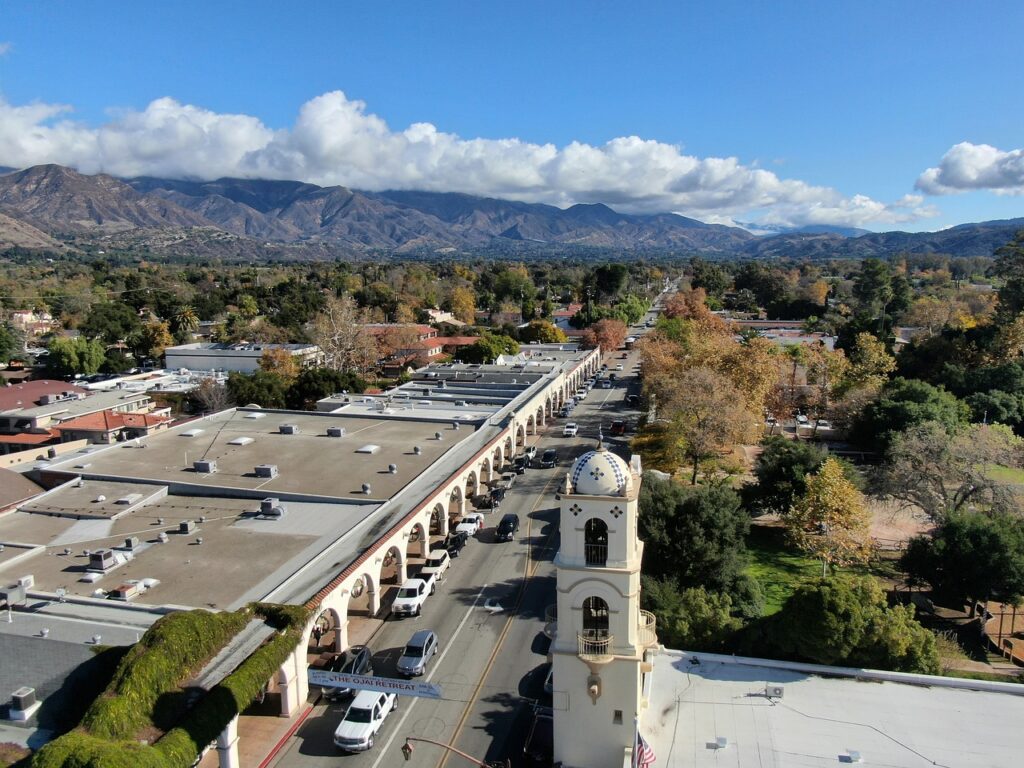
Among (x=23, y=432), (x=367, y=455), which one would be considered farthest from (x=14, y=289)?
(x=367, y=455)

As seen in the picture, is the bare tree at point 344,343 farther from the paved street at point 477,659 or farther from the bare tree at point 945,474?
the bare tree at point 945,474

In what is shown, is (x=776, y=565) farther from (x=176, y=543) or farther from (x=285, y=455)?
(x=176, y=543)

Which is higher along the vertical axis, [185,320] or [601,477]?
[601,477]

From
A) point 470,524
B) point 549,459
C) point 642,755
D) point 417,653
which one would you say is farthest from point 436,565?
point 549,459

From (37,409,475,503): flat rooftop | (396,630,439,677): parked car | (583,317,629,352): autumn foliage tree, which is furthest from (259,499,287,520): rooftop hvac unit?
(583,317,629,352): autumn foliage tree

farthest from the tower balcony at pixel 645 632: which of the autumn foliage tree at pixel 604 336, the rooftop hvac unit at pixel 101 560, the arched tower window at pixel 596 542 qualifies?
the autumn foliage tree at pixel 604 336

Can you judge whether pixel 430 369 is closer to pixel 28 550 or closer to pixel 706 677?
pixel 28 550
